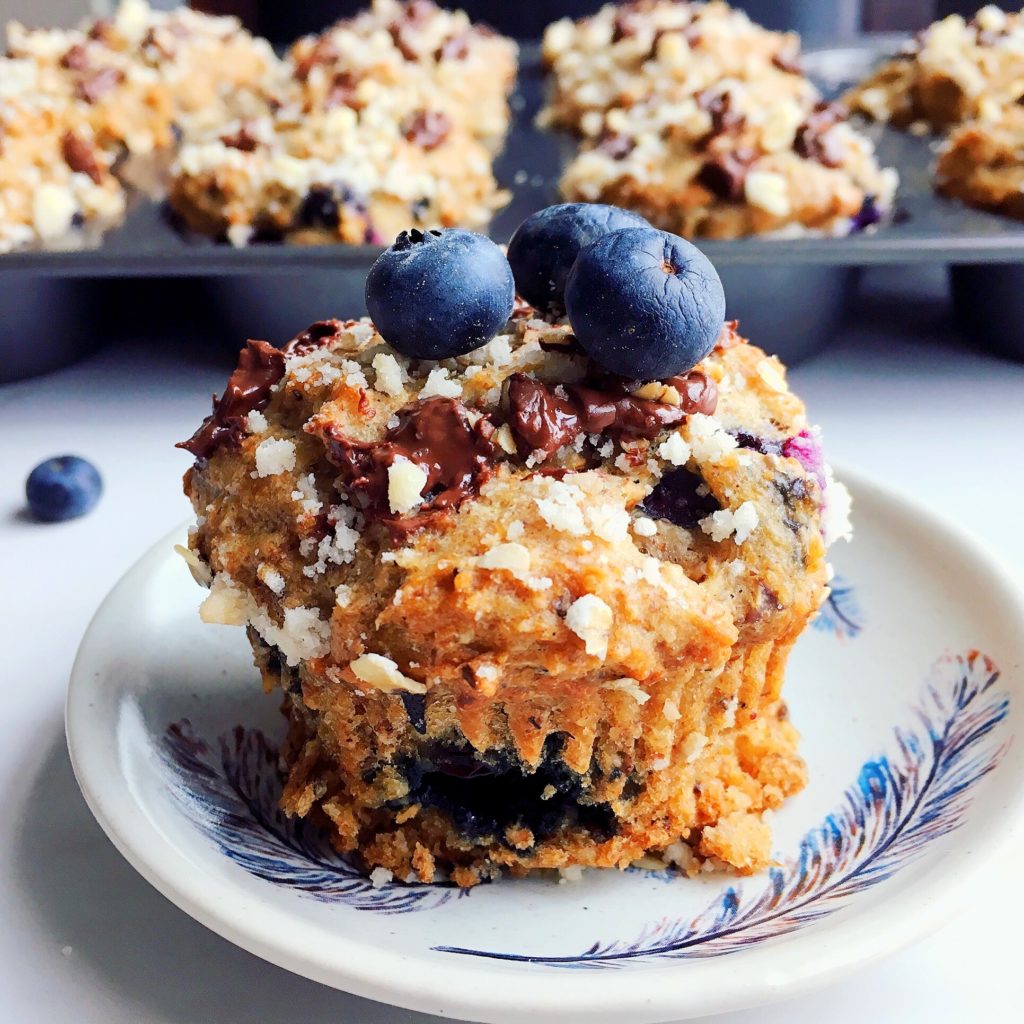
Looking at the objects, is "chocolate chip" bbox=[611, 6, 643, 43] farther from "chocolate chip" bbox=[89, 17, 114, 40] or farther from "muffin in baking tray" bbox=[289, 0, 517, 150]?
"chocolate chip" bbox=[89, 17, 114, 40]

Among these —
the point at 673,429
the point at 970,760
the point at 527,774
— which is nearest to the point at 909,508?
the point at 970,760

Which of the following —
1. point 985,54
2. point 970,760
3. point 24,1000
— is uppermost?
point 985,54

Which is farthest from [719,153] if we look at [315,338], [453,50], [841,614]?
[315,338]

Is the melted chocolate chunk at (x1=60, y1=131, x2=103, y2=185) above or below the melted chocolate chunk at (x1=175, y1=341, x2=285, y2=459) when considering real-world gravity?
below

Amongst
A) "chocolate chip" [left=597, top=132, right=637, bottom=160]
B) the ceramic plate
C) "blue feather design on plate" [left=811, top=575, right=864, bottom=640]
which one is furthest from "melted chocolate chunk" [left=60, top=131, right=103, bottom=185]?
"blue feather design on plate" [left=811, top=575, right=864, bottom=640]

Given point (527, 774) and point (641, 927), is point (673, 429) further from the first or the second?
point (641, 927)

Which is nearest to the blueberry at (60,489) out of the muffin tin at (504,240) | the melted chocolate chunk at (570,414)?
the muffin tin at (504,240)

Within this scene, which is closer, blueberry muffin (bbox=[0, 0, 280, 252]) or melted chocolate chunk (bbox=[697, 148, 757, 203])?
melted chocolate chunk (bbox=[697, 148, 757, 203])
